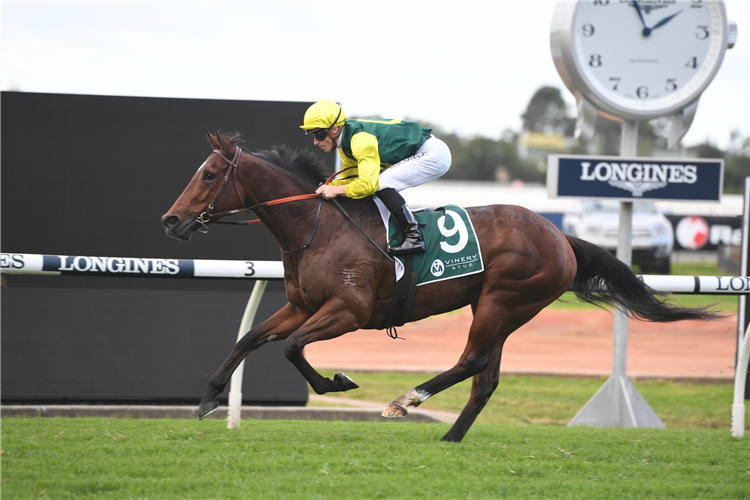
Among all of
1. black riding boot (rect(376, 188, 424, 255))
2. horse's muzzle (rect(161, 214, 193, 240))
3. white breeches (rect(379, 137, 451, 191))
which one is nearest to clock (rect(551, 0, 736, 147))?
white breeches (rect(379, 137, 451, 191))

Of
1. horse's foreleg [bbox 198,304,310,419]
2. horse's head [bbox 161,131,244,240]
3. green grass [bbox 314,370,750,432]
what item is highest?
horse's head [bbox 161,131,244,240]

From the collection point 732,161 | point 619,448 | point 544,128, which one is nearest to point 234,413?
point 619,448

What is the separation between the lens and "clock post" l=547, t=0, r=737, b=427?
7.13 metres

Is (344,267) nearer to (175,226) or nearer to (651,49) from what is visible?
(175,226)

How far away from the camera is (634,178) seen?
712cm

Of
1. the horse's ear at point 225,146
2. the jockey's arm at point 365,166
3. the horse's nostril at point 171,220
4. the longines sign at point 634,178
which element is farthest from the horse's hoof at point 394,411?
the longines sign at point 634,178

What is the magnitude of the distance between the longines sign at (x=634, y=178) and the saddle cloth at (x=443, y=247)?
2.71 m

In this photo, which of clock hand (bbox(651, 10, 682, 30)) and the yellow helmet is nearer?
the yellow helmet

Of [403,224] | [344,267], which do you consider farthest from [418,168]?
[344,267]

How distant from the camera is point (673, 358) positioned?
11.7m

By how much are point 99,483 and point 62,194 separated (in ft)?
11.8

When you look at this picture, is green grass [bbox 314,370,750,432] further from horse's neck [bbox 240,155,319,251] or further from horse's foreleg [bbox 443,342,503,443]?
horse's neck [bbox 240,155,319,251]

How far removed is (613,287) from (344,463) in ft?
7.71

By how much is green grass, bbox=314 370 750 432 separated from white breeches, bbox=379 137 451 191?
3506 mm
